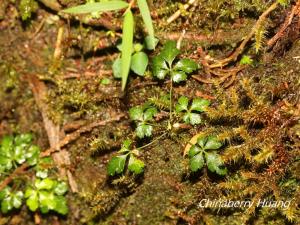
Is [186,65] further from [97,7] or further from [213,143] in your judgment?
[97,7]

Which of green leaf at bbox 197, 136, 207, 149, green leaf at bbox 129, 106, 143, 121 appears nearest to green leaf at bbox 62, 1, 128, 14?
green leaf at bbox 129, 106, 143, 121

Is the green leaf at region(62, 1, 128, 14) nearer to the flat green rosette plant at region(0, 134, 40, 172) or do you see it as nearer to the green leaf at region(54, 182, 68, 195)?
the flat green rosette plant at region(0, 134, 40, 172)

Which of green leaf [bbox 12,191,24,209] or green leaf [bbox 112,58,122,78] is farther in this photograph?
green leaf [bbox 12,191,24,209]

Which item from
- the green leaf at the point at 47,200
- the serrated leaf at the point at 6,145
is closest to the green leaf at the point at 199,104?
the green leaf at the point at 47,200

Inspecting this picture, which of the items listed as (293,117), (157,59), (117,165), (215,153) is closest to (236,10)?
(157,59)

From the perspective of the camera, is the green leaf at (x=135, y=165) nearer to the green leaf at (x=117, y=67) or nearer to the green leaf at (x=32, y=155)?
the green leaf at (x=117, y=67)

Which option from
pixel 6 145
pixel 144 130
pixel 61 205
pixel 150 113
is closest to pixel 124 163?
pixel 144 130
